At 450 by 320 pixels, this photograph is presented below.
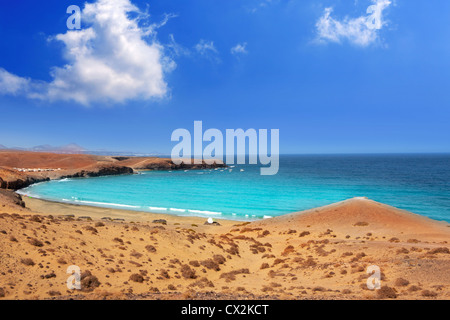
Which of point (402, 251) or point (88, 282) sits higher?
point (88, 282)

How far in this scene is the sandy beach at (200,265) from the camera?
10.3m

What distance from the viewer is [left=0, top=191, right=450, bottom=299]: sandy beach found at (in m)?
10.3

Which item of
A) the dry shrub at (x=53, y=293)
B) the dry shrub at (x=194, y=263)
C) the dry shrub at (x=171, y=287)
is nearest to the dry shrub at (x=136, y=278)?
the dry shrub at (x=171, y=287)

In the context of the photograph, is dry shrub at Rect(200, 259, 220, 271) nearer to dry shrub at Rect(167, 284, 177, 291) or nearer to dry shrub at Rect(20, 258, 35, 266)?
dry shrub at Rect(167, 284, 177, 291)

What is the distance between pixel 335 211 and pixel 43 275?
2900 cm

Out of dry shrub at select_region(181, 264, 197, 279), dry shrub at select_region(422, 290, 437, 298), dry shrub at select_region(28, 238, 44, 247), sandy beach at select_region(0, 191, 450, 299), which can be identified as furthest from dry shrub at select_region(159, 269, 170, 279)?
dry shrub at select_region(422, 290, 437, 298)

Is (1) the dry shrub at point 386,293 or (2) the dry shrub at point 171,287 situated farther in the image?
(2) the dry shrub at point 171,287

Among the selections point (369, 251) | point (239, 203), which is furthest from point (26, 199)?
point (369, 251)

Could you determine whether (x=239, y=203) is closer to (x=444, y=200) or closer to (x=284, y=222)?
(x=284, y=222)

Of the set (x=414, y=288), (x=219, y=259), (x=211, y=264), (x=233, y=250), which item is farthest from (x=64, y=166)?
(x=414, y=288)

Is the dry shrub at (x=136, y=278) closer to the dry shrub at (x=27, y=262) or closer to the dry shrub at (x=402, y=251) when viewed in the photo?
the dry shrub at (x=27, y=262)

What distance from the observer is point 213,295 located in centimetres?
949

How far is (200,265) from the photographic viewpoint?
16.2 metres

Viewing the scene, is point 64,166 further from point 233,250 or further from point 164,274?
point 164,274
